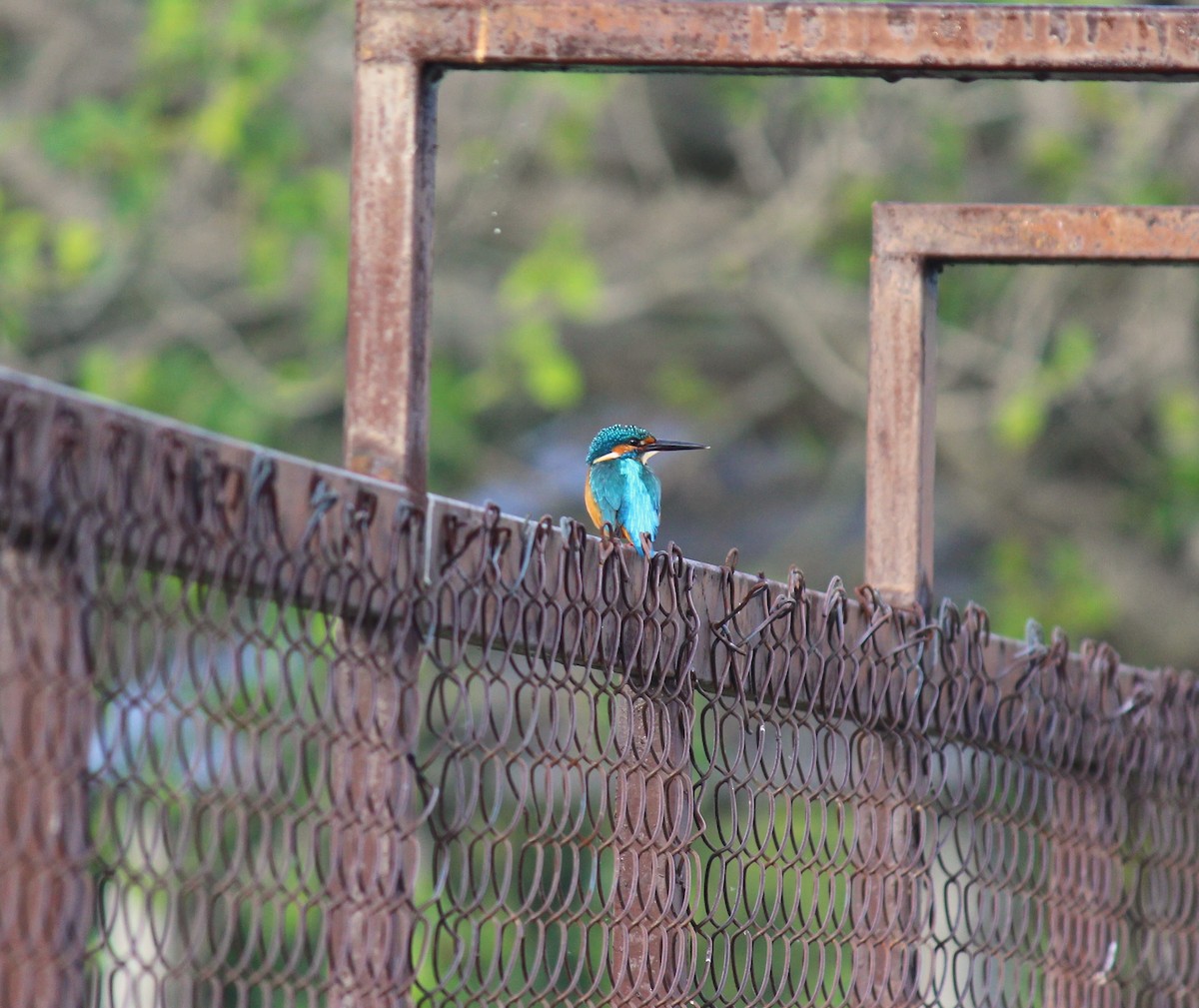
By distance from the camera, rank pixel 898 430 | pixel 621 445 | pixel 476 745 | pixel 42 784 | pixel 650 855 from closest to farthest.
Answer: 1. pixel 42 784
2. pixel 476 745
3. pixel 650 855
4. pixel 898 430
5. pixel 621 445

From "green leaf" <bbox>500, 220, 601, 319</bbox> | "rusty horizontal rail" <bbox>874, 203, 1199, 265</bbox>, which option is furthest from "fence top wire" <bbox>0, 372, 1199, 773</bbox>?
"green leaf" <bbox>500, 220, 601, 319</bbox>

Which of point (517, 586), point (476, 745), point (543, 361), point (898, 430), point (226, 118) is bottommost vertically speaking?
point (476, 745)

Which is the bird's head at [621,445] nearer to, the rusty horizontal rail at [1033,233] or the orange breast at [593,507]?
the orange breast at [593,507]

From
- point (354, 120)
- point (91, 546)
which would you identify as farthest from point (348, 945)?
point (354, 120)

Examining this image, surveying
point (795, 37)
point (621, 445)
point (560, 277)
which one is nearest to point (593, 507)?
point (621, 445)

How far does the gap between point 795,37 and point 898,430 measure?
0.60 metres

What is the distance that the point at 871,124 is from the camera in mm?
7066

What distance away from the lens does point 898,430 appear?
2.44 m

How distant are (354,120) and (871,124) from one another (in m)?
5.43

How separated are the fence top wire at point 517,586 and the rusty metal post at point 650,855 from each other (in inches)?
1.7

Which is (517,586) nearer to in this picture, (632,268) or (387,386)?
(387,386)

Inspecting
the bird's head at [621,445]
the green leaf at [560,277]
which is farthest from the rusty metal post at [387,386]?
the green leaf at [560,277]

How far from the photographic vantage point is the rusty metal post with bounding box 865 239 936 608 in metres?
2.43

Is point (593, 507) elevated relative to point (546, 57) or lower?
elevated
